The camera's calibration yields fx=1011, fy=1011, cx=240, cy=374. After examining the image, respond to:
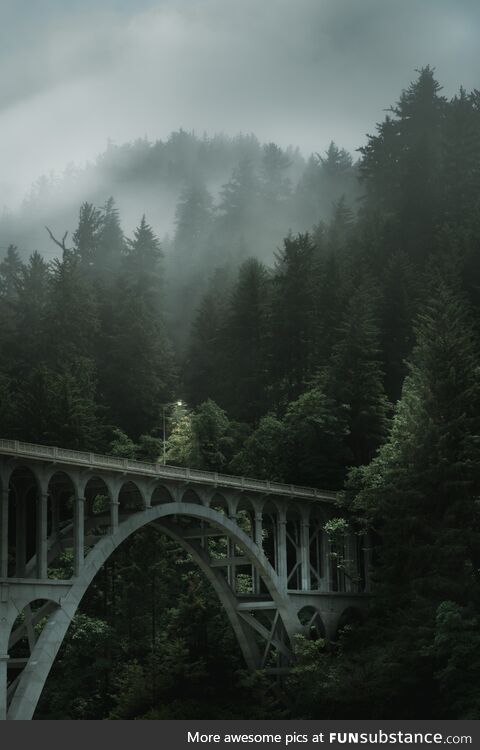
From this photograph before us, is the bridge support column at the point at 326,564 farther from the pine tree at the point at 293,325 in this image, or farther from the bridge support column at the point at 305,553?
the pine tree at the point at 293,325

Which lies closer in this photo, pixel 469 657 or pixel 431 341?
pixel 469 657

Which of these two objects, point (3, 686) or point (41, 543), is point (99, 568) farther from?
point (3, 686)

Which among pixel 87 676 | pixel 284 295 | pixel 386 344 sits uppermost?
pixel 284 295

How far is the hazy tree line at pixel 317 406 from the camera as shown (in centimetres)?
5716

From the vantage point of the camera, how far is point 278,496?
64.0m

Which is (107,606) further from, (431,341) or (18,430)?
(431,341)

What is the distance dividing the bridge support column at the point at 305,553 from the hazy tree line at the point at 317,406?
11.0ft

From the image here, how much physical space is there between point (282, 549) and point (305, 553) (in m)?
2.17

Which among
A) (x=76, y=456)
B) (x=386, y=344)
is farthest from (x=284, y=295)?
(x=76, y=456)

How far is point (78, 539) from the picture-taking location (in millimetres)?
48562

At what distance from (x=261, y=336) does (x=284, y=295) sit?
404 centimetres
